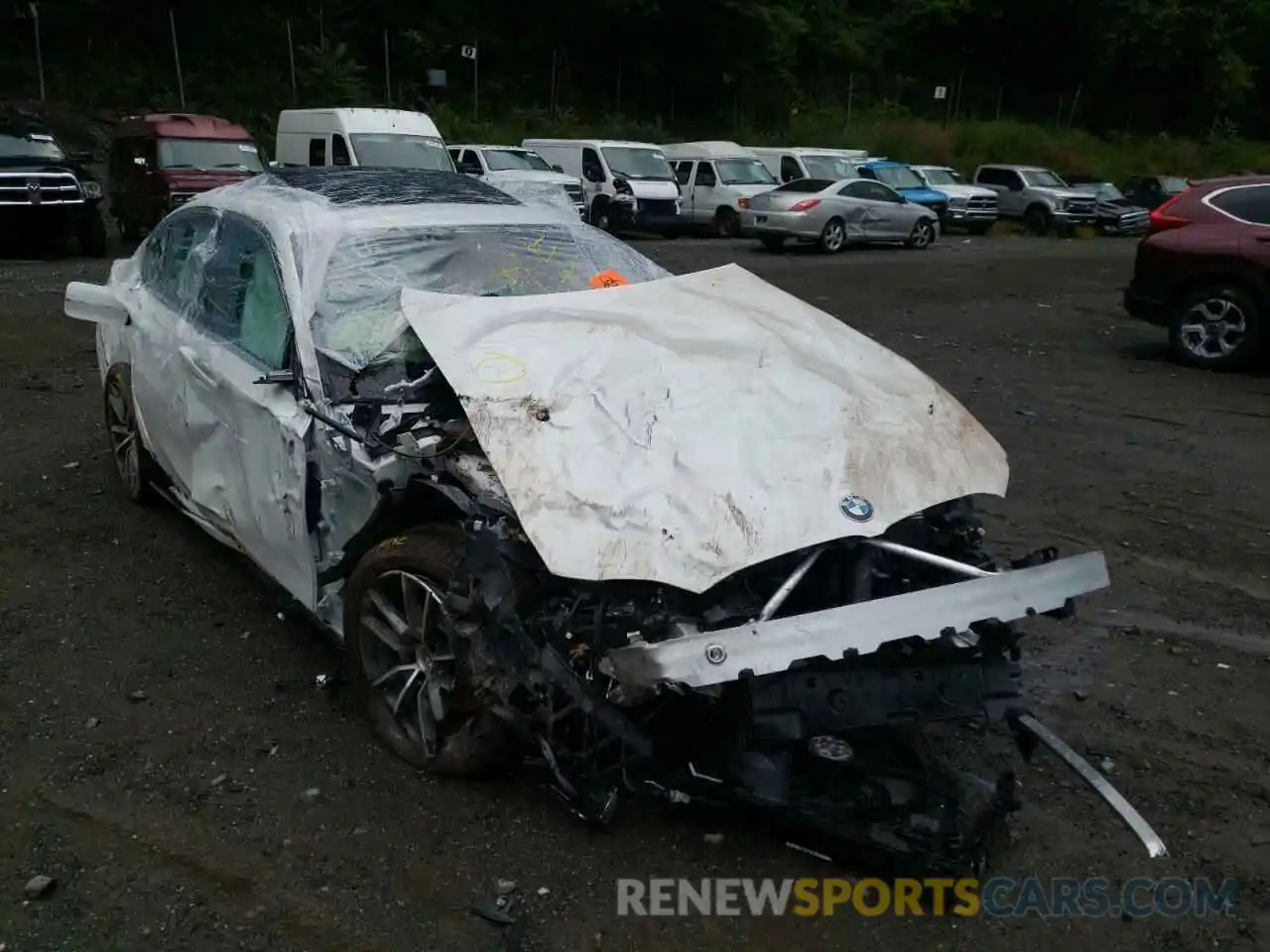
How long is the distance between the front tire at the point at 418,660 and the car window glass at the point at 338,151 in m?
15.9

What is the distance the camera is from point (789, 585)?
119 inches

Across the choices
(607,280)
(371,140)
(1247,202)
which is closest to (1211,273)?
(1247,202)

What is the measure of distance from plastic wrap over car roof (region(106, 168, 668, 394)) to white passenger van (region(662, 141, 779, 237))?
18.5m

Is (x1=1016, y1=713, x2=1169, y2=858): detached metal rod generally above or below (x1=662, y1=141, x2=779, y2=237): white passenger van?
above

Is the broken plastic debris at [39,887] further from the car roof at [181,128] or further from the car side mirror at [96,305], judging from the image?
the car roof at [181,128]

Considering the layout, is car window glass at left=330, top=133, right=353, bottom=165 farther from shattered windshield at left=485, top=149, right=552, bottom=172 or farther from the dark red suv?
the dark red suv

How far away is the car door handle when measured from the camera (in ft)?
14.6

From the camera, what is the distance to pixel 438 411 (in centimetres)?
365

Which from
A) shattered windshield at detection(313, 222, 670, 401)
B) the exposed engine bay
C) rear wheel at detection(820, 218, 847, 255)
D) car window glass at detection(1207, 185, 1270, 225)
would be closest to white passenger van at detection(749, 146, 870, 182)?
rear wheel at detection(820, 218, 847, 255)

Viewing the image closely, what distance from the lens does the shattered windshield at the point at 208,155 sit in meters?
16.6

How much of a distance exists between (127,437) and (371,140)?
13.6 meters

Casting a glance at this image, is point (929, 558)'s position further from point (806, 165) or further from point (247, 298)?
point (806, 165)

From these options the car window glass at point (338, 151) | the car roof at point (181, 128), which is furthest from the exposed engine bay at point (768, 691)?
the car window glass at point (338, 151)

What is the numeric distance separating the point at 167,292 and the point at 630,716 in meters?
3.38
